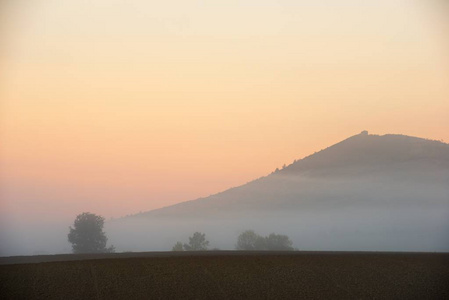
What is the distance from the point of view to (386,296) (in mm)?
41031

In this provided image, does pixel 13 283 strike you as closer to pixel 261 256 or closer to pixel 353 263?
pixel 261 256

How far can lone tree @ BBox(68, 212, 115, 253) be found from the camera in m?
162

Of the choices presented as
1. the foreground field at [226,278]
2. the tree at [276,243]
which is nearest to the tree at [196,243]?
the tree at [276,243]

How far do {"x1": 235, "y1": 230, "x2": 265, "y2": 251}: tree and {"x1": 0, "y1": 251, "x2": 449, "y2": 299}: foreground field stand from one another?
129 metres

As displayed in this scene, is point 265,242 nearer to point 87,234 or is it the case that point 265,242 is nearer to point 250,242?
point 250,242

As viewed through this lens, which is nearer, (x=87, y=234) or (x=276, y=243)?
(x=87, y=234)

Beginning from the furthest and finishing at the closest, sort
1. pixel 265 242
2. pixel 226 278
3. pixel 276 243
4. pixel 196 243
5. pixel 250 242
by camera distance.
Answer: pixel 250 242 → pixel 265 242 → pixel 276 243 → pixel 196 243 → pixel 226 278

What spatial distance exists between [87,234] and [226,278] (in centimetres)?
12508

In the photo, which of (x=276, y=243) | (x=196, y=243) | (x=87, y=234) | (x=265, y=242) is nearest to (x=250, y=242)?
(x=265, y=242)

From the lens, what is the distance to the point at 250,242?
182 meters

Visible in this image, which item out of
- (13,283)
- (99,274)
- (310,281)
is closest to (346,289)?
(310,281)

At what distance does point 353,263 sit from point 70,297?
1932 centimetres

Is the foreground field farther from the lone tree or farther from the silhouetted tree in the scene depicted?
the silhouetted tree

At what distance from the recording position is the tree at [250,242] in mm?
177875
